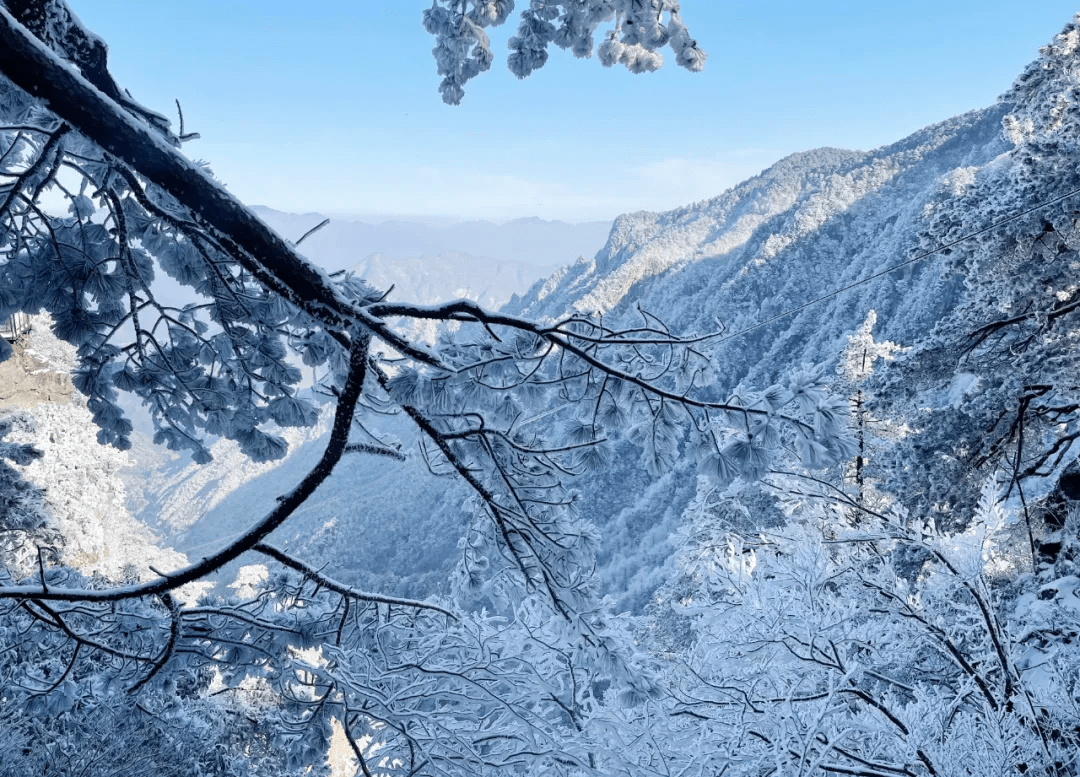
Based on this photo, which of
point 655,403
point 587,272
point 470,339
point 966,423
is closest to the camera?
point 655,403

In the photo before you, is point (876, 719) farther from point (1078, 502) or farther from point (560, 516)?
point (1078, 502)

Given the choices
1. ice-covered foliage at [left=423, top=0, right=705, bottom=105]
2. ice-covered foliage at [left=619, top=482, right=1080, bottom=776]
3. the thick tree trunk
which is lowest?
ice-covered foliage at [left=619, top=482, right=1080, bottom=776]

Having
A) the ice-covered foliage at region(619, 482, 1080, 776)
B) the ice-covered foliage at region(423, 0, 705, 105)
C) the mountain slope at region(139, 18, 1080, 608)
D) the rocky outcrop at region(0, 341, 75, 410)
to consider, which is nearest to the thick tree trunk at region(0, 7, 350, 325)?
the mountain slope at region(139, 18, 1080, 608)

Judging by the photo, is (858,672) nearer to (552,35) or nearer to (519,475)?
(519,475)

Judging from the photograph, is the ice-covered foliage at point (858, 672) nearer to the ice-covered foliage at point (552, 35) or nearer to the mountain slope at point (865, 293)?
the mountain slope at point (865, 293)

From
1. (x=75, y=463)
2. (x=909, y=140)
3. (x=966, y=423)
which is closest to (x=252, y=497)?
(x=75, y=463)

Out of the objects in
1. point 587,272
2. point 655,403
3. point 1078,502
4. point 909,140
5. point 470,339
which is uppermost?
point 909,140

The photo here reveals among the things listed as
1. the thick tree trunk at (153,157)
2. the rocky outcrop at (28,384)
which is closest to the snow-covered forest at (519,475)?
the thick tree trunk at (153,157)

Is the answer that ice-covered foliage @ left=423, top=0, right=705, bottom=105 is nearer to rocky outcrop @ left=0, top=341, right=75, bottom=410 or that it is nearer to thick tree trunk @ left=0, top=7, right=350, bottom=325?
thick tree trunk @ left=0, top=7, right=350, bottom=325
